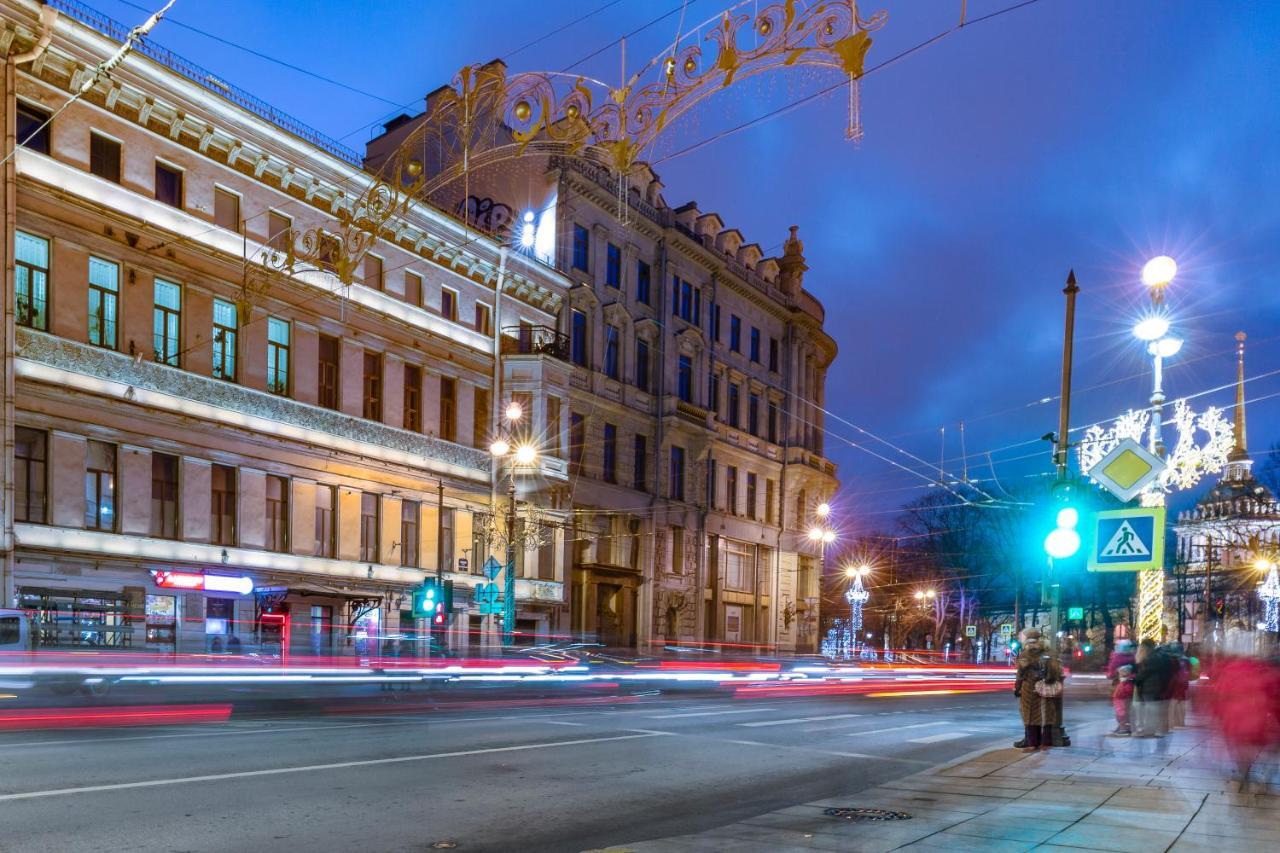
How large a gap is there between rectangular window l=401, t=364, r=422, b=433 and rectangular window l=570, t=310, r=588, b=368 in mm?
8154

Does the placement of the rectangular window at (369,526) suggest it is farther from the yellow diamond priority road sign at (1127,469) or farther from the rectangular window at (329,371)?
the yellow diamond priority road sign at (1127,469)

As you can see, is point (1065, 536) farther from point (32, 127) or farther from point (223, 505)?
point (32, 127)

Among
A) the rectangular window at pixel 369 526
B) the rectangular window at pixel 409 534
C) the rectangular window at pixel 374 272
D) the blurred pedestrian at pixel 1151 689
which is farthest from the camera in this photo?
the rectangular window at pixel 409 534

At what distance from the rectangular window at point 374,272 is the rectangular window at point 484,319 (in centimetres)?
477

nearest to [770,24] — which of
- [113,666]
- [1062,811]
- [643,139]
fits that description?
[643,139]

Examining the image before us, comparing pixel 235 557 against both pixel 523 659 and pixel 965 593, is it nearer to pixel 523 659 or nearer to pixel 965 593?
pixel 523 659

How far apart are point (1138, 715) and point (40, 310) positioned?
74.6 feet

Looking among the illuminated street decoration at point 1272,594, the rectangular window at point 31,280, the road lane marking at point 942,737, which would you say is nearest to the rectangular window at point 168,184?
the rectangular window at point 31,280

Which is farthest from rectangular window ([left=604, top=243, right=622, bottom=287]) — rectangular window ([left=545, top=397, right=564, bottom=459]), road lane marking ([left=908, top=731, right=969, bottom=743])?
road lane marking ([left=908, top=731, right=969, bottom=743])

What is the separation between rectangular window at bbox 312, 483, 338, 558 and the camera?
1209 inches

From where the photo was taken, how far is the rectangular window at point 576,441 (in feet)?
132

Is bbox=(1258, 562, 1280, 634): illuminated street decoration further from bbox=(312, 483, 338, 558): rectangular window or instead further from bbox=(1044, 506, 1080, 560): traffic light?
bbox=(312, 483, 338, 558): rectangular window

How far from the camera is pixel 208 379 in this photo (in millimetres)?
27250

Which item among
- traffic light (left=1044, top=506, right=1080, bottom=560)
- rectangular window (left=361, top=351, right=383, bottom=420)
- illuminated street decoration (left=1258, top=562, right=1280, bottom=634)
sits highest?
→ rectangular window (left=361, top=351, right=383, bottom=420)
